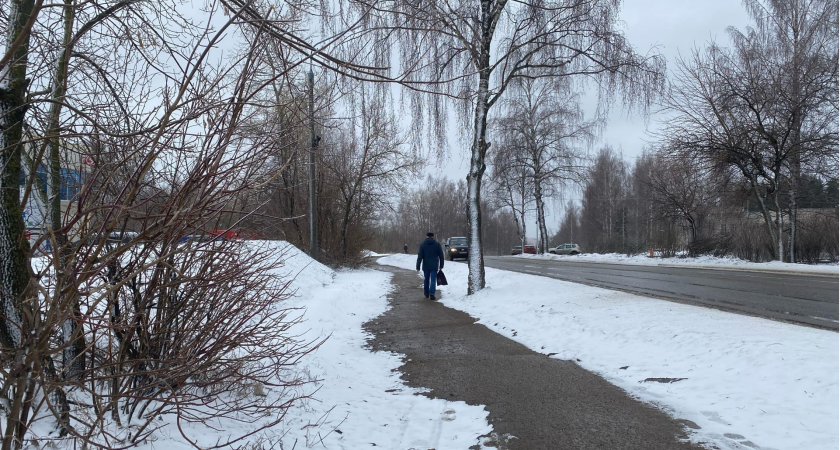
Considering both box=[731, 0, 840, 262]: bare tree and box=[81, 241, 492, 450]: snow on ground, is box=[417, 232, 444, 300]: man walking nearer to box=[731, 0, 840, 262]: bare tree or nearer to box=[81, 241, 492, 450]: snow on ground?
box=[81, 241, 492, 450]: snow on ground

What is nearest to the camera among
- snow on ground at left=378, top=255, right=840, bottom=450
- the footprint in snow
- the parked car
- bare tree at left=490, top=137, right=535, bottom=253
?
snow on ground at left=378, top=255, right=840, bottom=450

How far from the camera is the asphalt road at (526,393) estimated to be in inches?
141

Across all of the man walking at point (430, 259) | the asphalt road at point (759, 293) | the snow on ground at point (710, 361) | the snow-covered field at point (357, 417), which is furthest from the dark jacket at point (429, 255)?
the snow-covered field at point (357, 417)

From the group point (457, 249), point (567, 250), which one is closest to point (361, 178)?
point (457, 249)

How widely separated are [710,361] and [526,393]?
6.59 ft

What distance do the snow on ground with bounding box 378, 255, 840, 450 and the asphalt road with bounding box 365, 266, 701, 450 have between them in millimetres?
277

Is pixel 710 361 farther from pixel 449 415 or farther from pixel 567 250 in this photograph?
pixel 567 250

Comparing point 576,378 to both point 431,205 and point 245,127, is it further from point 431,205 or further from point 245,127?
point 431,205

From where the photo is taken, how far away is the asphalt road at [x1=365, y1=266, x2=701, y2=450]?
357 centimetres

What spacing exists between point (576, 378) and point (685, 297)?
6.77m

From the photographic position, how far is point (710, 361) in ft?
16.2

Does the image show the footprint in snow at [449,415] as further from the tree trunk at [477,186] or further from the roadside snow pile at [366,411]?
the tree trunk at [477,186]

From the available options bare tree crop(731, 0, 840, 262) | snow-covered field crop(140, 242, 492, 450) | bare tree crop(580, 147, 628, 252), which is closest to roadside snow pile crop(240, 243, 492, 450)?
snow-covered field crop(140, 242, 492, 450)

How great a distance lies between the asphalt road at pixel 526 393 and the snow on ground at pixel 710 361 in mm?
277
